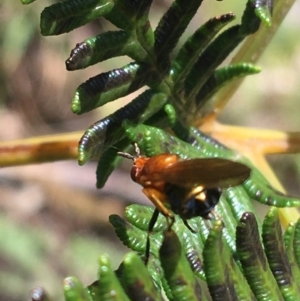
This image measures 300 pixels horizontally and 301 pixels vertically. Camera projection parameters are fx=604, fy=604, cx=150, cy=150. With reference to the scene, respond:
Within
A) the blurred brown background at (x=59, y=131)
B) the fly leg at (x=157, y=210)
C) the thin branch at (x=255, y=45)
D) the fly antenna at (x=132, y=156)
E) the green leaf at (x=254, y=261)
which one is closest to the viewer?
the green leaf at (x=254, y=261)

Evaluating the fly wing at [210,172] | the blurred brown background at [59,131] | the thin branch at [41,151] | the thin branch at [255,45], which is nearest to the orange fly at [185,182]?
the fly wing at [210,172]

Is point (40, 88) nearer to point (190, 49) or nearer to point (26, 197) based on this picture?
point (26, 197)

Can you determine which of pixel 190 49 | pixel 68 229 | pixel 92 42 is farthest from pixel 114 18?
pixel 68 229

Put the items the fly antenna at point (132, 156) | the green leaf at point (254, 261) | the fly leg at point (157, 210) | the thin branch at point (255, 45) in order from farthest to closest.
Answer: the thin branch at point (255, 45)
the fly antenna at point (132, 156)
the fly leg at point (157, 210)
the green leaf at point (254, 261)

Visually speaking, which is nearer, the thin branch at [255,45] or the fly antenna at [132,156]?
the fly antenna at [132,156]

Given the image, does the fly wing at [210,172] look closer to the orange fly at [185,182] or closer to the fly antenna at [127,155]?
the orange fly at [185,182]

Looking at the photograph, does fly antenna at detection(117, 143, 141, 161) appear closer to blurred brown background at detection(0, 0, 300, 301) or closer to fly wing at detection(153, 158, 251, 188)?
fly wing at detection(153, 158, 251, 188)

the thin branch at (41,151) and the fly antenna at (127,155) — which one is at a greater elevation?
the thin branch at (41,151)

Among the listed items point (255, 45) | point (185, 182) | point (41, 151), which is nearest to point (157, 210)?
point (185, 182)
